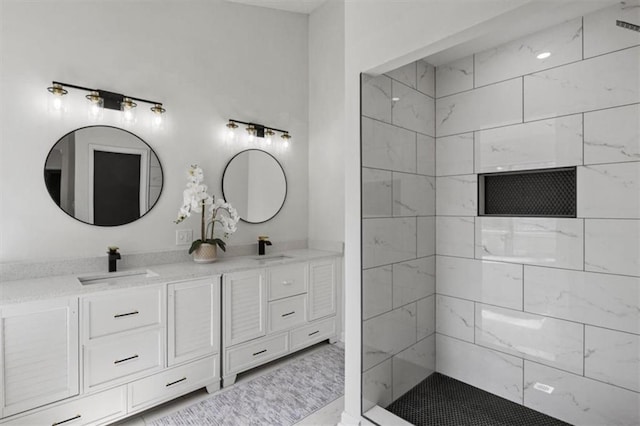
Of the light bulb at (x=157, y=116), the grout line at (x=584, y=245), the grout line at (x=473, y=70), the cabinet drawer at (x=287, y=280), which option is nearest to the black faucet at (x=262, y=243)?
the cabinet drawer at (x=287, y=280)

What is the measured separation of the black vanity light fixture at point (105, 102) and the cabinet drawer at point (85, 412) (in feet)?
5.78

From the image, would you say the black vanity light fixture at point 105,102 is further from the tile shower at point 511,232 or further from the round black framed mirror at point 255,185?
the tile shower at point 511,232

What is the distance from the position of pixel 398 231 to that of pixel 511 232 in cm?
73

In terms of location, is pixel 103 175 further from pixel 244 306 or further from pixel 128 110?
pixel 244 306

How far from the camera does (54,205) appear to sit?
216cm

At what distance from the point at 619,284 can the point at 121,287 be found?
8.89 ft

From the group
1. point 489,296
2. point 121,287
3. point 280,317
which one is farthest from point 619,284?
point 121,287

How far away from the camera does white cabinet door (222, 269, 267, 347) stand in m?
2.40

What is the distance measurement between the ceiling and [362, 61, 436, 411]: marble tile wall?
64.2 inches

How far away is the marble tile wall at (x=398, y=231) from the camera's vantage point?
1879 mm

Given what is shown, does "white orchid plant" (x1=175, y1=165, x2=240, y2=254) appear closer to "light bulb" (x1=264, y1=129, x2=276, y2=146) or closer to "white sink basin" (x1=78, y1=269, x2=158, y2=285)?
"white sink basin" (x1=78, y1=269, x2=158, y2=285)

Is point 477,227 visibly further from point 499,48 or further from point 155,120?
point 155,120

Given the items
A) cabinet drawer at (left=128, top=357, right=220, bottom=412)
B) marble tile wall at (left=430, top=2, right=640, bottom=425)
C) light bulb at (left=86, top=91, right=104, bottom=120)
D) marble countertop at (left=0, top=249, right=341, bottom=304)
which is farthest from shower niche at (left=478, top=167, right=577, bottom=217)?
light bulb at (left=86, top=91, right=104, bottom=120)

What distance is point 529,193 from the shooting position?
210cm
